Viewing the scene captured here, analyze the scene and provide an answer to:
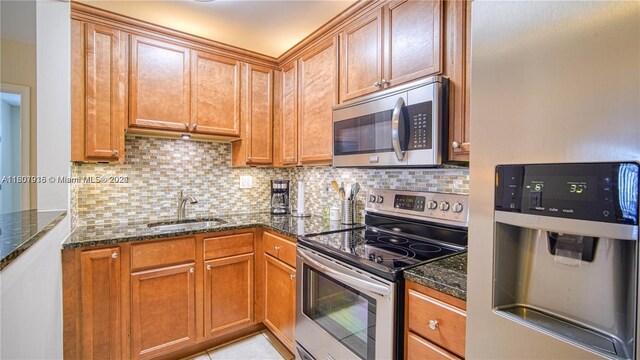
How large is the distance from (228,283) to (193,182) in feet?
2.99

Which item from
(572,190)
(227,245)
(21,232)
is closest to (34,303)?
(21,232)

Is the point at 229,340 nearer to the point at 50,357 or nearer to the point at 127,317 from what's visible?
the point at 127,317

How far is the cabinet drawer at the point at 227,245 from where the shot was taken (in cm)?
206

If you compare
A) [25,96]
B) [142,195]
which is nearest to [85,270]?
[142,195]

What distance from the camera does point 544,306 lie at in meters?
0.73

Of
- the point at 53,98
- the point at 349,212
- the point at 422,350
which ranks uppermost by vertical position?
the point at 53,98

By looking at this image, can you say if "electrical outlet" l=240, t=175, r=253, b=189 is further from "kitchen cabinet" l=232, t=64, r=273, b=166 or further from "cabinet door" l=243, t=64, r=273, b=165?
"cabinet door" l=243, t=64, r=273, b=165

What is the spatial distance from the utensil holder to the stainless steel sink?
977 mm

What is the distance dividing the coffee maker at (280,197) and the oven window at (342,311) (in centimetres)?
110

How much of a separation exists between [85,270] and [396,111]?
1.93 meters

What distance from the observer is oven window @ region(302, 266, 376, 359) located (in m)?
1.28

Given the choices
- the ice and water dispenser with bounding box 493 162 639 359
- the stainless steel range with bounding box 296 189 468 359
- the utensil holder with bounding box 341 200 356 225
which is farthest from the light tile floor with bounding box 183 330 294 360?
the ice and water dispenser with bounding box 493 162 639 359

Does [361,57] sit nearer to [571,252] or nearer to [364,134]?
[364,134]

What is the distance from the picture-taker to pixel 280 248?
2.01 m
